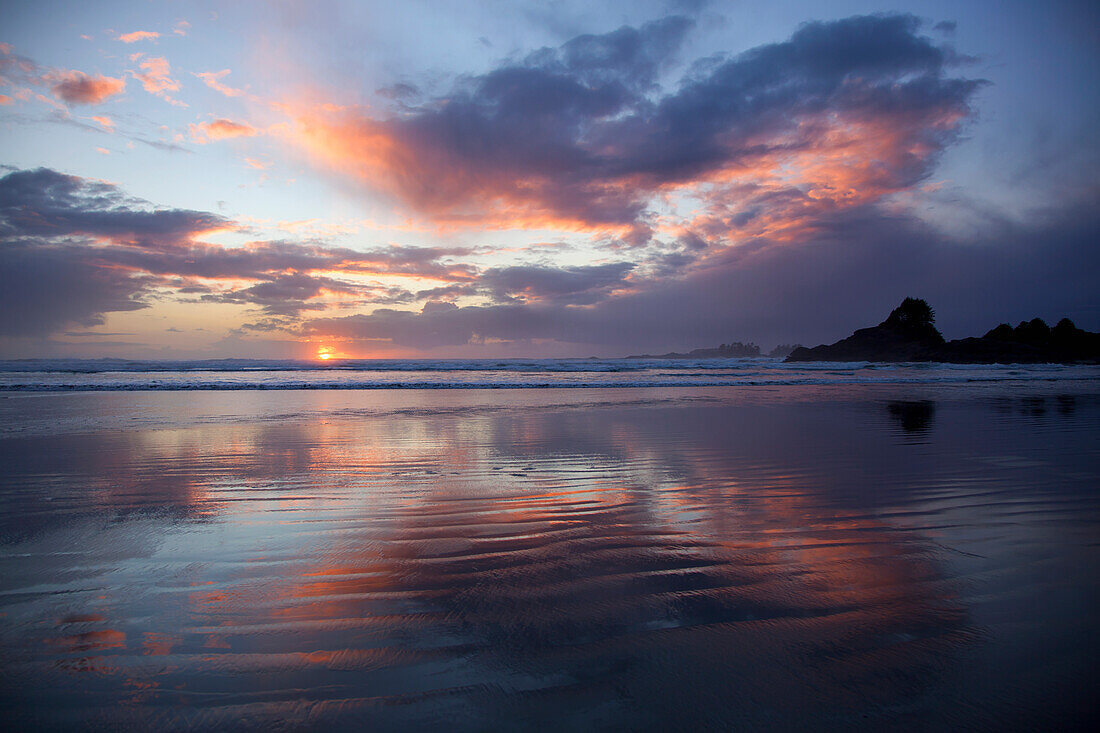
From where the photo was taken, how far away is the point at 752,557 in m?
3.37

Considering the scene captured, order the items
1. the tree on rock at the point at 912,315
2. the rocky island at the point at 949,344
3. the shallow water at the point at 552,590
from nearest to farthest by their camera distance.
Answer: the shallow water at the point at 552,590
the rocky island at the point at 949,344
the tree on rock at the point at 912,315

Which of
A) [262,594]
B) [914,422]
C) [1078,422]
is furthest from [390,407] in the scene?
[1078,422]

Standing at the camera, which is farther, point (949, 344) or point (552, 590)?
point (949, 344)

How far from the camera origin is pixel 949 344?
46594 mm

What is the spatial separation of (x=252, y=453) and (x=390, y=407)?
6.64 meters

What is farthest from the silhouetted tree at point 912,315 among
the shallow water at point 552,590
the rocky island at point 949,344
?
the shallow water at point 552,590

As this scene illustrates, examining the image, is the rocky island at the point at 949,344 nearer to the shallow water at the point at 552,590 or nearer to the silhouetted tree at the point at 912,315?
the silhouetted tree at the point at 912,315

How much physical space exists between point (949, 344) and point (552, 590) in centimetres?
5733

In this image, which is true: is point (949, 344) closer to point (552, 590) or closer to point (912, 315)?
point (912, 315)

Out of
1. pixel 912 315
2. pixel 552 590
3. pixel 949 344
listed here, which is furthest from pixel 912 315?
pixel 552 590

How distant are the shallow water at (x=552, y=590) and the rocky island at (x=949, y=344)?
47081 mm

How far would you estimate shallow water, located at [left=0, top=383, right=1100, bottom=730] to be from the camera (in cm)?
196

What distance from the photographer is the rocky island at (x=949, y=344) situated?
4203cm

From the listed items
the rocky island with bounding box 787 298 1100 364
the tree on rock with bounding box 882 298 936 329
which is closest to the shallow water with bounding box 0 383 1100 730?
the rocky island with bounding box 787 298 1100 364
